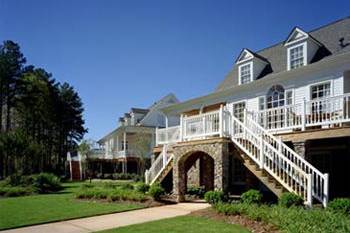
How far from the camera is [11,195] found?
767 inches

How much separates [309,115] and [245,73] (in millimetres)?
7438

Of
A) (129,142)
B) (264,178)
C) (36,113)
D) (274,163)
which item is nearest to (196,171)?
(264,178)

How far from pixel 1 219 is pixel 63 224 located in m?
2.17

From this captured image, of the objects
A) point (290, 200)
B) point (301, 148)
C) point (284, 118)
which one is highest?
point (284, 118)

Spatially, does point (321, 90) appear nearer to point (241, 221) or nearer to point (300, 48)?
point (300, 48)

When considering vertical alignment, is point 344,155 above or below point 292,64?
below

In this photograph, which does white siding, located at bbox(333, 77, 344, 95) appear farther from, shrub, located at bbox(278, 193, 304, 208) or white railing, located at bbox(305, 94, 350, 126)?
shrub, located at bbox(278, 193, 304, 208)

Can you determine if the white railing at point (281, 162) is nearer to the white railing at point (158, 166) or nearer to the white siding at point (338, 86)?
the white siding at point (338, 86)

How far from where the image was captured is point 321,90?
16.1m

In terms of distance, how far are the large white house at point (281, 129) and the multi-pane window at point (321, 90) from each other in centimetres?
4

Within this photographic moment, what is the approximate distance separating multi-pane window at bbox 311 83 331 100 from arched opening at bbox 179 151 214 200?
5.44 metres

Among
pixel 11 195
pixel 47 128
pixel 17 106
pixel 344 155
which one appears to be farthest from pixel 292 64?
pixel 47 128

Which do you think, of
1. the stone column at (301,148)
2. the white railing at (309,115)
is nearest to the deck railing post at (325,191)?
the stone column at (301,148)

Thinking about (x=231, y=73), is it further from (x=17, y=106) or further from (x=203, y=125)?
(x=17, y=106)
